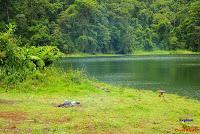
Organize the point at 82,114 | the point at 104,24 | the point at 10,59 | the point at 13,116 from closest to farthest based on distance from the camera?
1. the point at 13,116
2. the point at 82,114
3. the point at 10,59
4. the point at 104,24

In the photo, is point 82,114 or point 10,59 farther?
point 10,59

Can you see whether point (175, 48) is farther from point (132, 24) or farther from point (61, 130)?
point (61, 130)

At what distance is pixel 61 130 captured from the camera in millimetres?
16406

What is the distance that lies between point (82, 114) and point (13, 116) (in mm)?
3496

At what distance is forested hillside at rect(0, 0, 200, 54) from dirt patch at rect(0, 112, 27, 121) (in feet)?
291

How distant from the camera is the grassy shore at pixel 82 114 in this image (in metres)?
17.4

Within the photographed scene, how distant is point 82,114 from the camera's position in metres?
21.1

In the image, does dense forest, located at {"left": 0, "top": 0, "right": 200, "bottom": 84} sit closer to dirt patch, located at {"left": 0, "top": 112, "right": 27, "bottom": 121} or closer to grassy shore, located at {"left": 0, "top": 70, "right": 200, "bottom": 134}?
grassy shore, located at {"left": 0, "top": 70, "right": 200, "bottom": 134}

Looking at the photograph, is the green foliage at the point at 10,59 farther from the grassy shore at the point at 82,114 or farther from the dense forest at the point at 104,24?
the dense forest at the point at 104,24

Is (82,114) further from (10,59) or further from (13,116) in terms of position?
(10,59)

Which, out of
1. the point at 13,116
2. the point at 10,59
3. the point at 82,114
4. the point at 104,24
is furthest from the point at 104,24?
the point at 13,116

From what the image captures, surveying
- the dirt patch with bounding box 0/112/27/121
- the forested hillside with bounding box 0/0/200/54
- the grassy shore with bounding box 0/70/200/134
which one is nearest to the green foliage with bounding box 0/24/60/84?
the grassy shore with bounding box 0/70/200/134

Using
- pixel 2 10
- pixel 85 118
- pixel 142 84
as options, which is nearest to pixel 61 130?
pixel 85 118

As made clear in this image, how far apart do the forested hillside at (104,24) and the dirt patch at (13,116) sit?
291 ft
